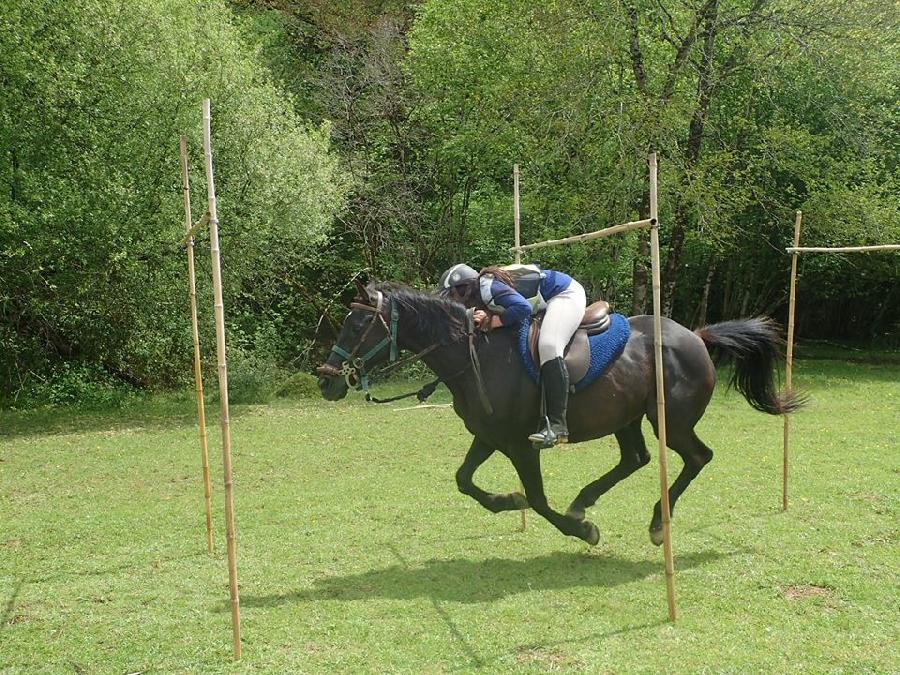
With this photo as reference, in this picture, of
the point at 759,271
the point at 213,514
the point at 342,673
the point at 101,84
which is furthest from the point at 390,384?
the point at 342,673

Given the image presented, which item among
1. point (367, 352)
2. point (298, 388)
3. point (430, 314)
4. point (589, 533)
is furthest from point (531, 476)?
point (298, 388)

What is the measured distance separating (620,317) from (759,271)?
19.8 m

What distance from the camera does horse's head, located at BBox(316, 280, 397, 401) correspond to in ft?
20.1

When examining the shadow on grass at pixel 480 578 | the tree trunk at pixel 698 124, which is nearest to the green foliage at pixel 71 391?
the tree trunk at pixel 698 124

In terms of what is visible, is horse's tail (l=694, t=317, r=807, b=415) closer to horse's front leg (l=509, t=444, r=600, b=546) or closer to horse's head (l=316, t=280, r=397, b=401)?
horse's front leg (l=509, t=444, r=600, b=546)

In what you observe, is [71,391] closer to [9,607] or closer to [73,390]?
[73,390]

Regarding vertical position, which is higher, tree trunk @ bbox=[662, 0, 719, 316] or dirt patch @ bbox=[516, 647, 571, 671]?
tree trunk @ bbox=[662, 0, 719, 316]

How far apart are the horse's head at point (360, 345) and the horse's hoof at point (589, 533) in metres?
2.13

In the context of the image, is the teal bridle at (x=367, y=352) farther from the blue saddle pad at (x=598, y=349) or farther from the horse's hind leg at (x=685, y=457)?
the horse's hind leg at (x=685, y=457)

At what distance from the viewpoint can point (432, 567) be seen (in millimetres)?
6695

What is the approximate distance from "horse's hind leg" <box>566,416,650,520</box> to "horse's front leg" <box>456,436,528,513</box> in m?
0.46

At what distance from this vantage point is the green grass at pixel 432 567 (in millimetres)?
5008

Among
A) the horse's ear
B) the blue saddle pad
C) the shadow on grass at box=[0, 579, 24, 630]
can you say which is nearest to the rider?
the blue saddle pad

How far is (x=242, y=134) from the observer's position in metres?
15.7
